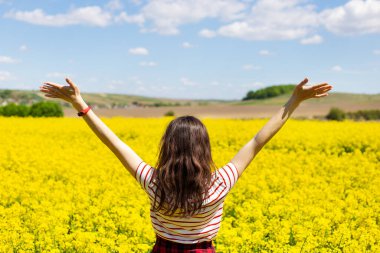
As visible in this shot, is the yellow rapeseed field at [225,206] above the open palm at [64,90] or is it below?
below

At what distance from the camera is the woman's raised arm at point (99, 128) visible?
2.72 metres

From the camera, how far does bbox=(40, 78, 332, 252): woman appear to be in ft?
8.38

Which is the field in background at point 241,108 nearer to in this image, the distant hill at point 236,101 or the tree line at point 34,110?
the distant hill at point 236,101

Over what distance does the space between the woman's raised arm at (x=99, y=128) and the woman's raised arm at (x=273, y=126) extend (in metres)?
0.57

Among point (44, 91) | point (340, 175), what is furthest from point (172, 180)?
point (340, 175)

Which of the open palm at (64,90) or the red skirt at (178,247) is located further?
the open palm at (64,90)

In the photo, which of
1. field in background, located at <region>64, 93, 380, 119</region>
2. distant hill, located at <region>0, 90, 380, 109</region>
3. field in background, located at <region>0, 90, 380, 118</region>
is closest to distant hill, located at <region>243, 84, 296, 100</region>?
distant hill, located at <region>0, 90, 380, 109</region>

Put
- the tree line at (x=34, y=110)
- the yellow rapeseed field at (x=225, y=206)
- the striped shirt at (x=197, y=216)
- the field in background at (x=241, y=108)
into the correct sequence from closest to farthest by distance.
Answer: the striped shirt at (x=197, y=216), the yellow rapeseed field at (x=225, y=206), the tree line at (x=34, y=110), the field in background at (x=241, y=108)

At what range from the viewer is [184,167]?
2.55m

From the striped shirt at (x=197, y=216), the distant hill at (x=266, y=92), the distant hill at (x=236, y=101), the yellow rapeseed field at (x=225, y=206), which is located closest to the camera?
the striped shirt at (x=197, y=216)

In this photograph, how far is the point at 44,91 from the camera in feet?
9.45

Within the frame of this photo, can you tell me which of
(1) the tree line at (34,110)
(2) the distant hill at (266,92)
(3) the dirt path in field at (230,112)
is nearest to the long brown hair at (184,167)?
(1) the tree line at (34,110)

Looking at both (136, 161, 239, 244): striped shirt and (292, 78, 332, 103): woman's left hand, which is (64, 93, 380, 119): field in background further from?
(136, 161, 239, 244): striped shirt

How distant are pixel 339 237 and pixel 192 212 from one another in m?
2.98
